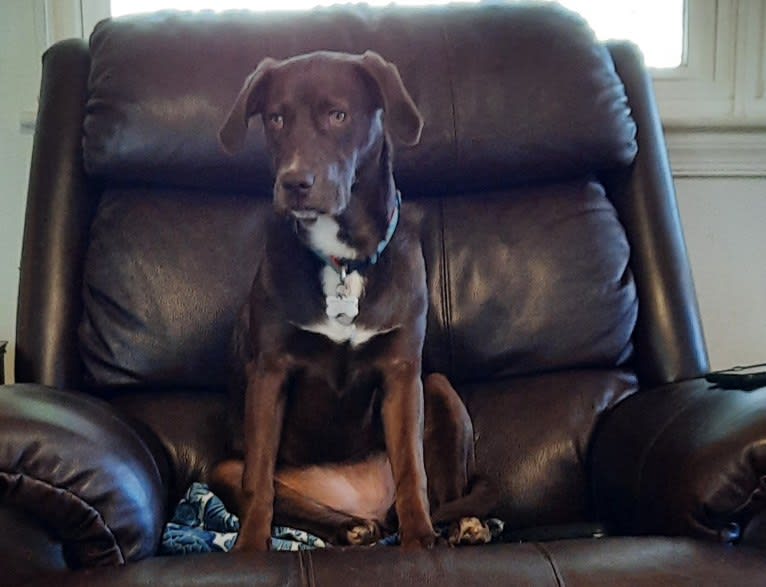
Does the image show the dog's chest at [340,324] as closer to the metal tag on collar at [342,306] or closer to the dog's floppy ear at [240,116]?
the metal tag on collar at [342,306]

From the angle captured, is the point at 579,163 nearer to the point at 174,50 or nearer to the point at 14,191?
the point at 174,50

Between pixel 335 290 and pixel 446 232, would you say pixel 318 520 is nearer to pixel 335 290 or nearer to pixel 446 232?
pixel 335 290

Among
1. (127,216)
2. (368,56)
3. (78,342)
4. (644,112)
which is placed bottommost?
(78,342)

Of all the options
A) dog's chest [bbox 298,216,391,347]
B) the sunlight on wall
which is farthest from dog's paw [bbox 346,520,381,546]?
the sunlight on wall

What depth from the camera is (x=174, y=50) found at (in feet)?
5.96

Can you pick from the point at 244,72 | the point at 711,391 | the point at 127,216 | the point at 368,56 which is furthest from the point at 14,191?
the point at 711,391

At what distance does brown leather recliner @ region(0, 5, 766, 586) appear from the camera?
5.67 ft

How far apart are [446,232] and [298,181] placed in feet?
1.84

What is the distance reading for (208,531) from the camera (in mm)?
1465

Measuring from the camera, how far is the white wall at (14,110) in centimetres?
212

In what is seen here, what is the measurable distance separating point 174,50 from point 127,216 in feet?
1.05

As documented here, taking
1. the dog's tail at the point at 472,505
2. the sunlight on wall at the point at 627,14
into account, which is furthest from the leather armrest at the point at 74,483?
the sunlight on wall at the point at 627,14

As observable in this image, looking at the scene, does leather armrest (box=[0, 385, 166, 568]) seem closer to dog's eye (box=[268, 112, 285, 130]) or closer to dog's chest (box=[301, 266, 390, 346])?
dog's chest (box=[301, 266, 390, 346])

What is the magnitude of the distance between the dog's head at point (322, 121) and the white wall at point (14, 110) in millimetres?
819
